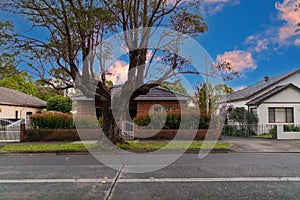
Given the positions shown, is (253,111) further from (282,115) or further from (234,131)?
(234,131)

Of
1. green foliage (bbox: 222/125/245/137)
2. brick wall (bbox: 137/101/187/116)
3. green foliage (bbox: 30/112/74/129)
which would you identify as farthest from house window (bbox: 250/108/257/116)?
green foliage (bbox: 30/112/74/129)

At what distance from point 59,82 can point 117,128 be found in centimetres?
372

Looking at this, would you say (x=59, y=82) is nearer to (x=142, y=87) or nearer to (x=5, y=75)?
(x=5, y=75)

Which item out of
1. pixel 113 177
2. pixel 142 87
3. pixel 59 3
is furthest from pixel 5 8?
pixel 113 177

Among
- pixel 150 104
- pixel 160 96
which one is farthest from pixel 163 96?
pixel 150 104

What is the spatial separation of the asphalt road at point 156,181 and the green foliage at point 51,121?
617 centimetres

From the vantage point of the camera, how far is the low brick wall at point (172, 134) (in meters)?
14.0

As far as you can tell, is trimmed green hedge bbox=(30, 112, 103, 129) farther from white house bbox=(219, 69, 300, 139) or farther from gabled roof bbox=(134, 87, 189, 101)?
white house bbox=(219, 69, 300, 139)

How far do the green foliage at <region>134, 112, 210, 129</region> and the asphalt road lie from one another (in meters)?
6.57

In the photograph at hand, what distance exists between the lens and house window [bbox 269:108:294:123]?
19.5m

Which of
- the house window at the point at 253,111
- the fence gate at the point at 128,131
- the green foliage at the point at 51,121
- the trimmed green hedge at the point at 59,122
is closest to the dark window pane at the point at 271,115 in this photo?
the house window at the point at 253,111

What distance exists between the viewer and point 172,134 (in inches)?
565

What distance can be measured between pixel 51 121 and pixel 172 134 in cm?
695

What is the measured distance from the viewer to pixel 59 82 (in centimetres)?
1223
